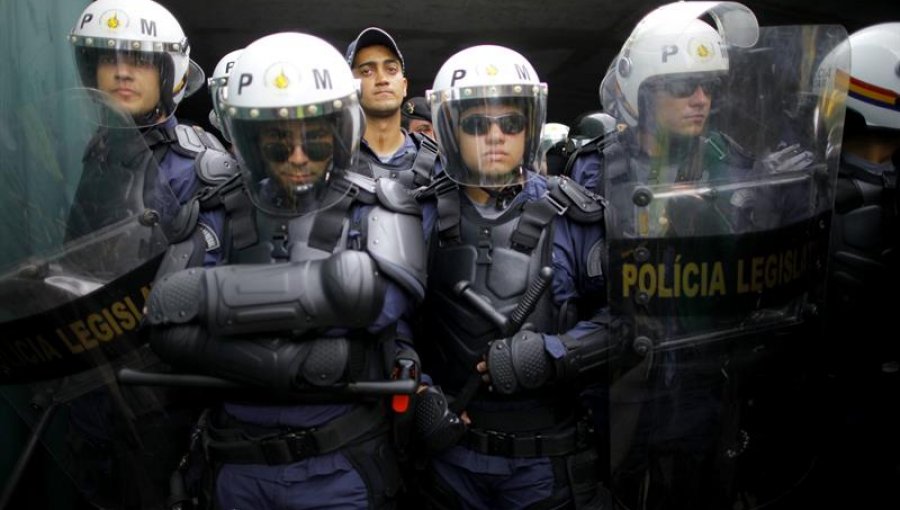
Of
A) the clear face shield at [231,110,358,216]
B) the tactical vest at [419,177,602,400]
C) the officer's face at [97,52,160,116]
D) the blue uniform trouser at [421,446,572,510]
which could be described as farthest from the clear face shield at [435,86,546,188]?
→ the officer's face at [97,52,160,116]

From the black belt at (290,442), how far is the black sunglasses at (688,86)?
131 cm

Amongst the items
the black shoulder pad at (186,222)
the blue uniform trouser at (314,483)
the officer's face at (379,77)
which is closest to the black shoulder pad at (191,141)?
the officer's face at (379,77)

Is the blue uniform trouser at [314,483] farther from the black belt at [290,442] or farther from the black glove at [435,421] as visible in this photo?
the black glove at [435,421]

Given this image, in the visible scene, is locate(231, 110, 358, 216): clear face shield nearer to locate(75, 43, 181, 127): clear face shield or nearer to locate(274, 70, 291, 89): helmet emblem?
locate(274, 70, 291, 89): helmet emblem

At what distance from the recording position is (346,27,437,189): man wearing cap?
3840mm

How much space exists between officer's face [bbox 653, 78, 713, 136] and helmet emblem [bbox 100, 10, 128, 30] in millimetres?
2161

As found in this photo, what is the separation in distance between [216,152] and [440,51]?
674cm

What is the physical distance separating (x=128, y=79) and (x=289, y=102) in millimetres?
1361

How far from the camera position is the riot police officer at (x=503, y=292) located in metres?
2.48

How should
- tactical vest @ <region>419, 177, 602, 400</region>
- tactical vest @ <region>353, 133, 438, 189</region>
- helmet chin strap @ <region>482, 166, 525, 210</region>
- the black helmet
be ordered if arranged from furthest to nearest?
the black helmet → tactical vest @ <region>353, 133, 438, 189</region> → helmet chin strap @ <region>482, 166, 525, 210</region> → tactical vest @ <region>419, 177, 602, 400</region>

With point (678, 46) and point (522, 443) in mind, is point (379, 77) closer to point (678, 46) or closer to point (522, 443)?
point (678, 46)

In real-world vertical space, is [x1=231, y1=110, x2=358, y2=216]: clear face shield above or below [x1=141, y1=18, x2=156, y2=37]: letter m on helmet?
below

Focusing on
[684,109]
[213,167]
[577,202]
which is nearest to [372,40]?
[213,167]

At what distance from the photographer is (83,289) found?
2330 millimetres
